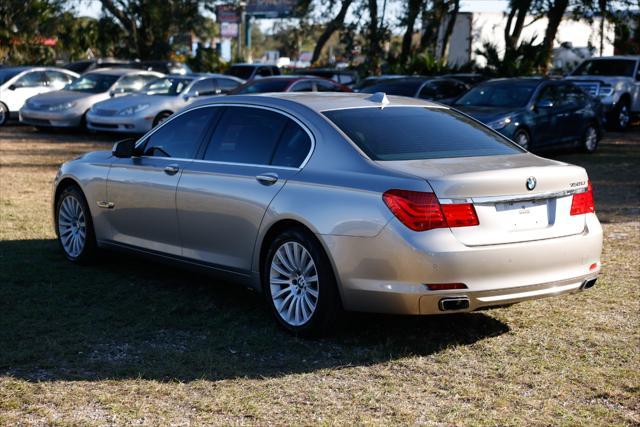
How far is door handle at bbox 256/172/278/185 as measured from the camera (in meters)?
6.23

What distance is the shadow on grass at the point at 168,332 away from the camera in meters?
5.51

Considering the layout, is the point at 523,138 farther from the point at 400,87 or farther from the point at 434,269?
the point at 434,269

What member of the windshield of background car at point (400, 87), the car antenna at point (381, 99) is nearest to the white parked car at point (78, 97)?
the windshield of background car at point (400, 87)

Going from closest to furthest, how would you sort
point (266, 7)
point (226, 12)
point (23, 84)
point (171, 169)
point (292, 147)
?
point (292, 147) → point (171, 169) → point (23, 84) → point (226, 12) → point (266, 7)

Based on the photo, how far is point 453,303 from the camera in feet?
18.1

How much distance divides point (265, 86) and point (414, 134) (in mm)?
13785

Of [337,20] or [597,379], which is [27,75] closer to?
Answer: [337,20]

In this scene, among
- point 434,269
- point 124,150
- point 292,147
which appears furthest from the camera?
point 124,150

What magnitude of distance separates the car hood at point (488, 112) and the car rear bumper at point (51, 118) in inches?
383

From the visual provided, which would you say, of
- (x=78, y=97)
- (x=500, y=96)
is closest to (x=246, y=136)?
(x=500, y=96)

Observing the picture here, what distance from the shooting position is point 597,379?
5.37 meters

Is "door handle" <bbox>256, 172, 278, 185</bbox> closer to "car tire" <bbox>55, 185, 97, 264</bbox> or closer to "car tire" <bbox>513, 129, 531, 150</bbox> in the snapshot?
"car tire" <bbox>55, 185, 97, 264</bbox>

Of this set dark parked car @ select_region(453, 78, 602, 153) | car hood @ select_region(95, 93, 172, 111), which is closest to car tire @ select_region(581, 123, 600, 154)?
dark parked car @ select_region(453, 78, 602, 153)

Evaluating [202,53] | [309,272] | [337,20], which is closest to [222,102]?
[309,272]
